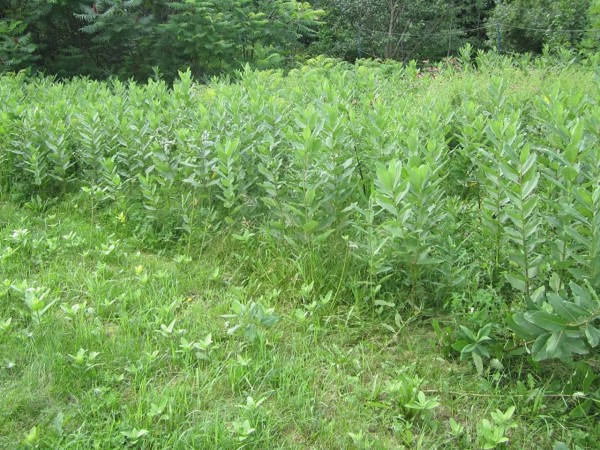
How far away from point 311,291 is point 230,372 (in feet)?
2.77

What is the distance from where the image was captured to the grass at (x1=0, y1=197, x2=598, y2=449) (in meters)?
2.53

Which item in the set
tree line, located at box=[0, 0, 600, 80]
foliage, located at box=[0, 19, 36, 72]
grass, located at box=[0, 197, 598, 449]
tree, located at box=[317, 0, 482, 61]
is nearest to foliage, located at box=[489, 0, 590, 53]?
tree line, located at box=[0, 0, 600, 80]

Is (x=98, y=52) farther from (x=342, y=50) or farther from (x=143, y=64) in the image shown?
(x=342, y=50)

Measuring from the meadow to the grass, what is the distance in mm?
12

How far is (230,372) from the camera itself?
2.83 metres

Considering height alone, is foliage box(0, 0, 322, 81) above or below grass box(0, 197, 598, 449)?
above

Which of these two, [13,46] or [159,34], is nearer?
[13,46]

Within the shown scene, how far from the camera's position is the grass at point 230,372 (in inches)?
99.5

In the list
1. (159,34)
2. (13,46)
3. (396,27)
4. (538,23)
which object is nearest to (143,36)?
(159,34)

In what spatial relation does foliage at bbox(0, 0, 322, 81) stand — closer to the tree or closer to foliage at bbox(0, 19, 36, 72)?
foliage at bbox(0, 19, 36, 72)

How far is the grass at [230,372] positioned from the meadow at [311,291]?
0.01 m

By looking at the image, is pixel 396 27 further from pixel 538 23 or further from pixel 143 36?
pixel 143 36

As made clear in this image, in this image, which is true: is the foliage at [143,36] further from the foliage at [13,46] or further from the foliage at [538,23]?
the foliage at [538,23]

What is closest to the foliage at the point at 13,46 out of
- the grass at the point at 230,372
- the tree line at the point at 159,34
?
the tree line at the point at 159,34
